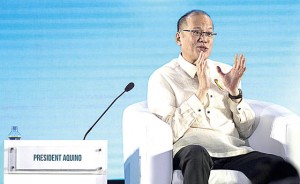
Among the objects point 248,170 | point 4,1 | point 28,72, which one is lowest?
point 248,170

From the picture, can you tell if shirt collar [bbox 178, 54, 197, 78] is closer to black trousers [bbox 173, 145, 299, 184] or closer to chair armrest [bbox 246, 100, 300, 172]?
chair armrest [bbox 246, 100, 300, 172]

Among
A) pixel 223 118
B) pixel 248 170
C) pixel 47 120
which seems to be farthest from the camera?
pixel 47 120

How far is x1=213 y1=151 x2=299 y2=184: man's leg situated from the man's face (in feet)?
2.34

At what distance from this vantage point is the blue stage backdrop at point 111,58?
4.73 metres

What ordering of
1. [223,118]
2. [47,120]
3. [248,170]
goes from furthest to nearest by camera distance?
[47,120] < [223,118] < [248,170]

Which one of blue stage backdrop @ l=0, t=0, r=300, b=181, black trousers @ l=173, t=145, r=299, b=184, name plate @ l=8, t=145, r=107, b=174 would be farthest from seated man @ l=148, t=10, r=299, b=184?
blue stage backdrop @ l=0, t=0, r=300, b=181

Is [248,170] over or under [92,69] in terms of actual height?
under

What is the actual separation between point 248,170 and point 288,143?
0.25m

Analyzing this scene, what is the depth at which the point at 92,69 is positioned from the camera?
15.5 feet

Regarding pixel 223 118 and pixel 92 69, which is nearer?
pixel 223 118

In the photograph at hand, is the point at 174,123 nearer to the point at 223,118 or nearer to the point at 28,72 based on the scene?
the point at 223,118

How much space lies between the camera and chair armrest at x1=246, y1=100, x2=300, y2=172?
365 cm

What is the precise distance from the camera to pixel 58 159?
12.2ft

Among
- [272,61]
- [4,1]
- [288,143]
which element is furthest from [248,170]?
[4,1]
